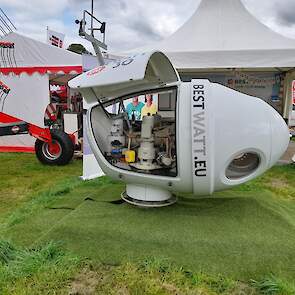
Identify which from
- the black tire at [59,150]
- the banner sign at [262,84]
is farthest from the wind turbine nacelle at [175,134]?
the banner sign at [262,84]

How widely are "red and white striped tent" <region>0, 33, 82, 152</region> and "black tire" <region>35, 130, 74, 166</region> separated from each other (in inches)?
56.2

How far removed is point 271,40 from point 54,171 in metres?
5.38

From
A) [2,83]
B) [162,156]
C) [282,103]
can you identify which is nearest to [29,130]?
[2,83]

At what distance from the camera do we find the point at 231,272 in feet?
7.29

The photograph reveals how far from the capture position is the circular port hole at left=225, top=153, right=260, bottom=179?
10.0ft

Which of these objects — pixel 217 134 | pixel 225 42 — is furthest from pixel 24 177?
pixel 225 42

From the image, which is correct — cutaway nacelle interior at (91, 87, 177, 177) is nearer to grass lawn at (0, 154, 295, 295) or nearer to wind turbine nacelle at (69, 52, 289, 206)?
wind turbine nacelle at (69, 52, 289, 206)

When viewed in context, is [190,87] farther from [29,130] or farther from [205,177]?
[29,130]

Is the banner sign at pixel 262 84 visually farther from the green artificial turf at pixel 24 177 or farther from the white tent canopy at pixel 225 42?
the green artificial turf at pixel 24 177

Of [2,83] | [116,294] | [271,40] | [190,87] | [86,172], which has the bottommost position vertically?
[116,294]

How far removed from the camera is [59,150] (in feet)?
20.5

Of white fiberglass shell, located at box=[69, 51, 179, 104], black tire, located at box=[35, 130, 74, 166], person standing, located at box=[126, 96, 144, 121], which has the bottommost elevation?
black tire, located at box=[35, 130, 74, 166]

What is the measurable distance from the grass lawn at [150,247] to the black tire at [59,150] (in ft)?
7.90

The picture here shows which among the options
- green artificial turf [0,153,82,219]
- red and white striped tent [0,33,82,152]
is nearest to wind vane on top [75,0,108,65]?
green artificial turf [0,153,82,219]
